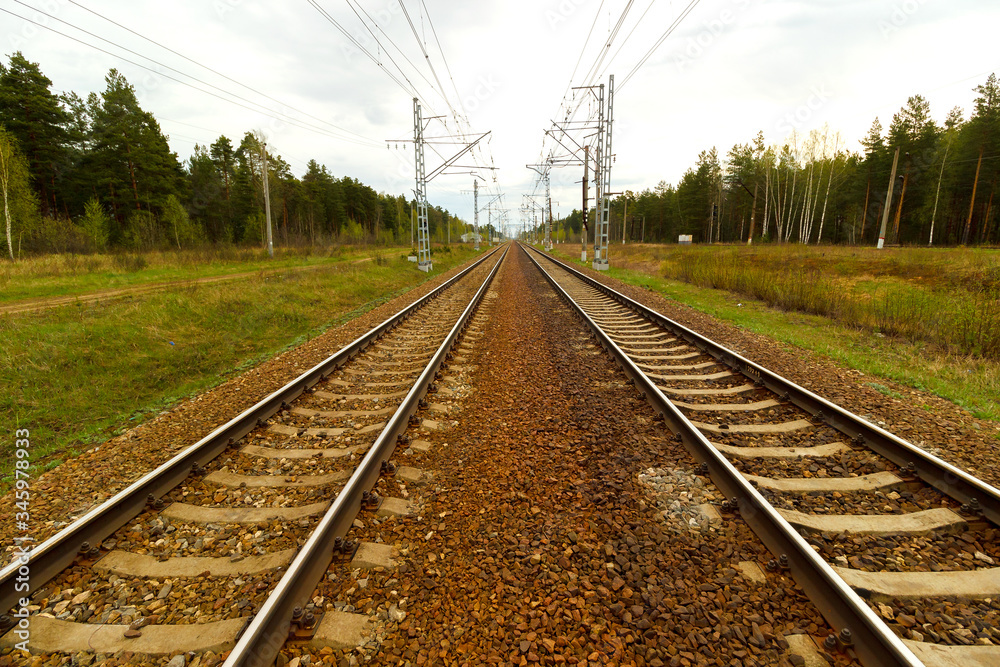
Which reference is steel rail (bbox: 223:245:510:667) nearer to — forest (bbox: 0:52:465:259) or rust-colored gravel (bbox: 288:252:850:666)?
rust-colored gravel (bbox: 288:252:850:666)

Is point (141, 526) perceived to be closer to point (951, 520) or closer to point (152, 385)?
point (152, 385)

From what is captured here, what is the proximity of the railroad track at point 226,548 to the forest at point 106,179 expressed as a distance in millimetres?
30654

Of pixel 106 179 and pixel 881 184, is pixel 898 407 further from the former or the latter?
pixel 881 184

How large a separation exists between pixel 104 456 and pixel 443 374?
3.88 metres

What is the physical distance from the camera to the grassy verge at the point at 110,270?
1570 centimetres

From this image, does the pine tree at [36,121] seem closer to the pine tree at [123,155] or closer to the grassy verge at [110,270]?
the pine tree at [123,155]

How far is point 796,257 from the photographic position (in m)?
26.5

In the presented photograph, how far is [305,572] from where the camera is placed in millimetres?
2434

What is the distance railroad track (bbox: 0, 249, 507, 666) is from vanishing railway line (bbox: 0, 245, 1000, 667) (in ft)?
0.05

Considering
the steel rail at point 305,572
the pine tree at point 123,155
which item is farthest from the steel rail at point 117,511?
the pine tree at point 123,155

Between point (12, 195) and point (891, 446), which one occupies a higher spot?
point (12, 195)

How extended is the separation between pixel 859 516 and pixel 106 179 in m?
50.2

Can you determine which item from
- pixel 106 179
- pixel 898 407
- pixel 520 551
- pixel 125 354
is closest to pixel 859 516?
pixel 520 551

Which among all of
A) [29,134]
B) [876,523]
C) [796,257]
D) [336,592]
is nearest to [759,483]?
[876,523]
